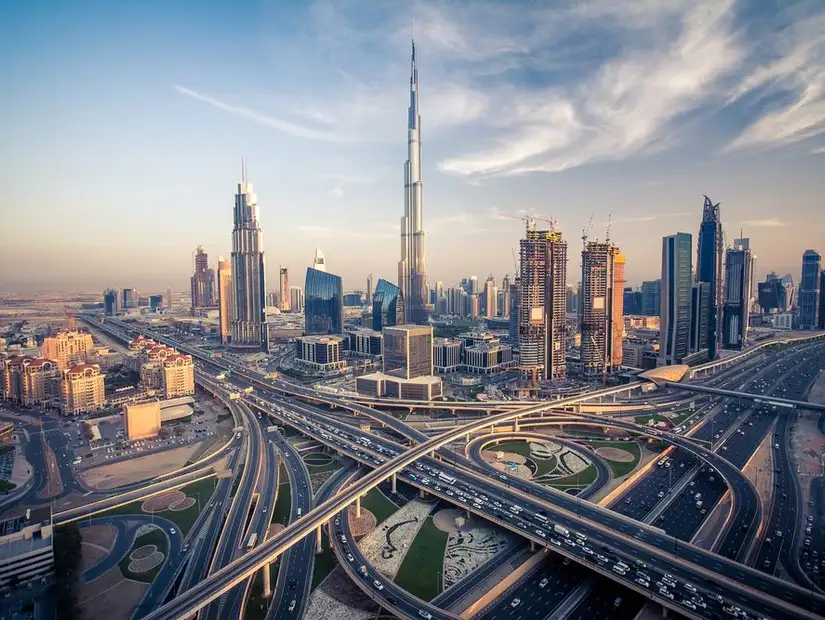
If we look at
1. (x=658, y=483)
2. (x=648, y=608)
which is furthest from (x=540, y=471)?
→ (x=648, y=608)

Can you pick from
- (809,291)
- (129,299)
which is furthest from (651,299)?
(129,299)

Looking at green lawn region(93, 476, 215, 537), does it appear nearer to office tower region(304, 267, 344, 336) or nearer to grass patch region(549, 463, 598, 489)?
grass patch region(549, 463, 598, 489)

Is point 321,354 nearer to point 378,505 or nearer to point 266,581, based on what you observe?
point 378,505

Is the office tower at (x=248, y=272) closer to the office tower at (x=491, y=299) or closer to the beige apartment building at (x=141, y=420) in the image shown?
the beige apartment building at (x=141, y=420)

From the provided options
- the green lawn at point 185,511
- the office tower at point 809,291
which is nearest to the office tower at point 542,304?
the green lawn at point 185,511

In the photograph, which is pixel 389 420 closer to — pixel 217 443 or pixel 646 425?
pixel 217 443

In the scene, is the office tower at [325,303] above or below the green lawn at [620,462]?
above

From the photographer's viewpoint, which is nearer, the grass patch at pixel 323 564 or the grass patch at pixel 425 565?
the grass patch at pixel 425 565
